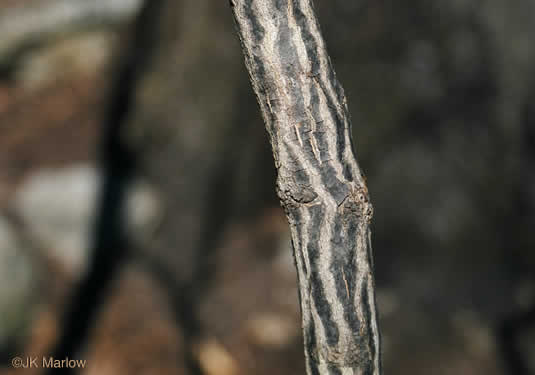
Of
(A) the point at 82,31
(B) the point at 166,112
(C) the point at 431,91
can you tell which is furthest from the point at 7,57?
(C) the point at 431,91

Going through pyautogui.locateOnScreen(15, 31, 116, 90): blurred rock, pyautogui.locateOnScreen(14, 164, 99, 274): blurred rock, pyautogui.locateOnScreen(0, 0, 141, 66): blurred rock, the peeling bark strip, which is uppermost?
pyautogui.locateOnScreen(0, 0, 141, 66): blurred rock

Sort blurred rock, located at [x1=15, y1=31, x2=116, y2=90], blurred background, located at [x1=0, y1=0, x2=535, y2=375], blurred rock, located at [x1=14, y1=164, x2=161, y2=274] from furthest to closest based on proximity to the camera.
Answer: blurred rock, located at [x1=15, y1=31, x2=116, y2=90]
blurred rock, located at [x1=14, y1=164, x2=161, y2=274]
blurred background, located at [x1=0, y1=0, x2=535, y2=375]

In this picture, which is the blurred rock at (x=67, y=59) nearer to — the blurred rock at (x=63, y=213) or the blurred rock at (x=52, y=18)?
the blurred rock at (x=52, y=18)

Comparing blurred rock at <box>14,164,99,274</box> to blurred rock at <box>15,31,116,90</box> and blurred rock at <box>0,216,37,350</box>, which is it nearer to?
blurred rock at <box>0,216,37,350</box>

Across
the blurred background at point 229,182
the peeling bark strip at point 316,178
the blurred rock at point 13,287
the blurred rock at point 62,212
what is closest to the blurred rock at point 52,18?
the blurred background at point 229,182

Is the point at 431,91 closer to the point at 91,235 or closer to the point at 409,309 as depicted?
the point at 409,309

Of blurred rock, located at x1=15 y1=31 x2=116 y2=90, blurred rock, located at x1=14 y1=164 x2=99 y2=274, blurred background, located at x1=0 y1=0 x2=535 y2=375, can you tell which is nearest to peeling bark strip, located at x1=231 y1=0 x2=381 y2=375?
blurred background, located at x1=0 y1=0 x2=535 y2=375
